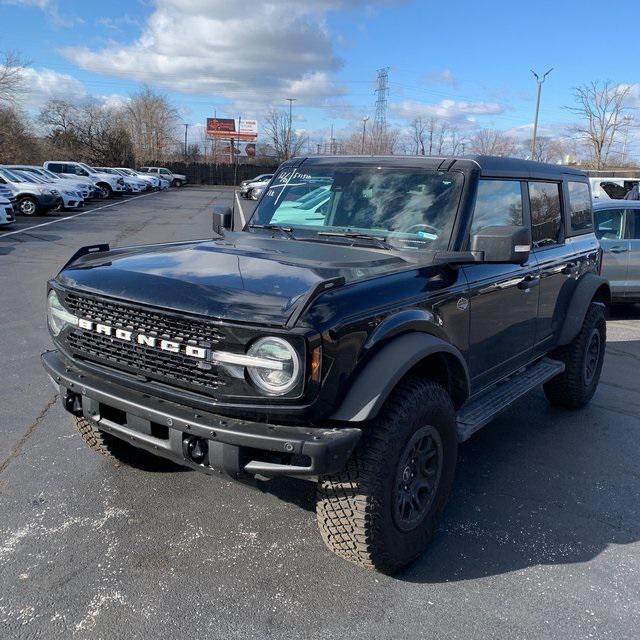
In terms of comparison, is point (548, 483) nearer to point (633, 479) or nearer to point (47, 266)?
point (633, 479)

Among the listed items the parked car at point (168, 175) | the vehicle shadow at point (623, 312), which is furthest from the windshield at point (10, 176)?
the parked car at point (168, 175)

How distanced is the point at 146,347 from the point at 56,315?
789 millimetres

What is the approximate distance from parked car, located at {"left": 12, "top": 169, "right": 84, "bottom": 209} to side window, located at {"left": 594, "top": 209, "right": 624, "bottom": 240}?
19.9 meters

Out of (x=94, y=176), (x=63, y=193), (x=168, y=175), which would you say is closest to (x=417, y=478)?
(x=63, y=193)

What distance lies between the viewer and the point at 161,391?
270cm

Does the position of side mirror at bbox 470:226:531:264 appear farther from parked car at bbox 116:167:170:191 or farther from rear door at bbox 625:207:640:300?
parked car at bbox 116:167:170:191

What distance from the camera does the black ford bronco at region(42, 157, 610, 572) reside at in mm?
2496

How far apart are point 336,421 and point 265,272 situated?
2.81ft

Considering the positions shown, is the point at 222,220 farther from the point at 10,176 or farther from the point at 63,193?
the point at 63,193

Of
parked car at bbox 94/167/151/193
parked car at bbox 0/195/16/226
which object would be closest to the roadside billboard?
parked car at bbox 94/167/151/193

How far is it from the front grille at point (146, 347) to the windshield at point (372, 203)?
4.92ft

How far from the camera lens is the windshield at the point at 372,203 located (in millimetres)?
3596

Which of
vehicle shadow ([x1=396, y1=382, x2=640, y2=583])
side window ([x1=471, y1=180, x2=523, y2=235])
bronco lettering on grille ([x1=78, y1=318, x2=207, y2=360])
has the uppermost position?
side window ([x1=471, y1=180, x2=523, y2=235])

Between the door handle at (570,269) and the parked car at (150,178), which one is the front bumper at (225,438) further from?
the parked car at (150,178)
